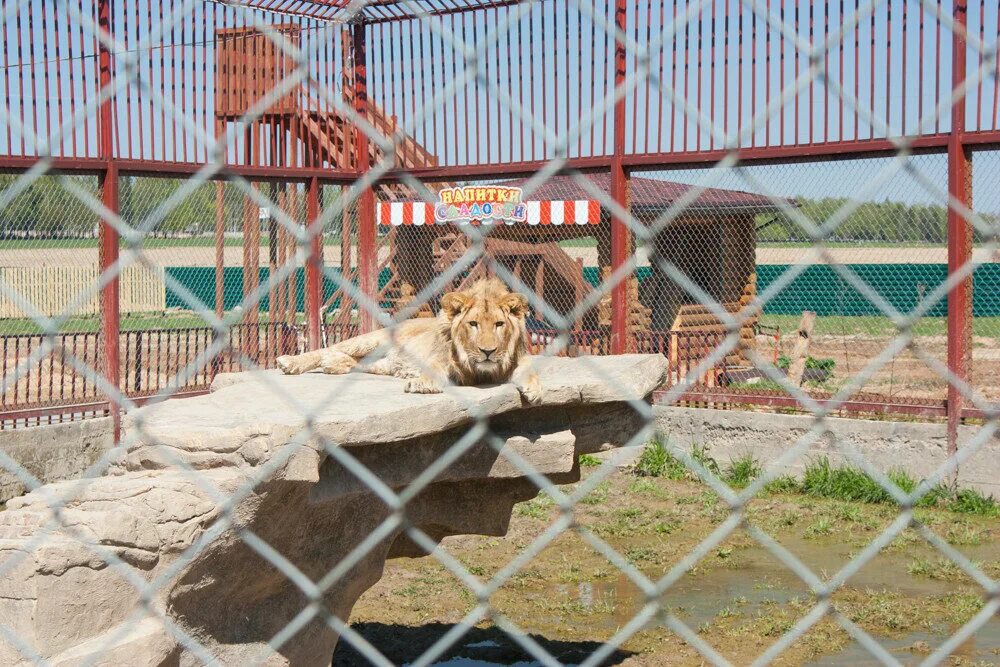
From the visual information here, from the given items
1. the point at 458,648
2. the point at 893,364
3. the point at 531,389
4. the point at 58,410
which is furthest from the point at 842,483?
the point at 893,364

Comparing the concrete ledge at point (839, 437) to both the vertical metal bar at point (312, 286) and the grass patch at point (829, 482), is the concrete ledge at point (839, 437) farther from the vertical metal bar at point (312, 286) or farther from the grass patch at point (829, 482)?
the vertical metal bar at point (312, 286)

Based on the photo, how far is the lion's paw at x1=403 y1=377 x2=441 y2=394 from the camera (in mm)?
5594

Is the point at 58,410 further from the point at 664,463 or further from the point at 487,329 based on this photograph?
the point at 664,463

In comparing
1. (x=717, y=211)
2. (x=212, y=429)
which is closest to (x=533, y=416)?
(x=212, y=429)

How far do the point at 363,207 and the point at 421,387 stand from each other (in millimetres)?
5528

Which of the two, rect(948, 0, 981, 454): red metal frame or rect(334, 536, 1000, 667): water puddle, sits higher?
rect(948, 0, 981, 454): red metal frame

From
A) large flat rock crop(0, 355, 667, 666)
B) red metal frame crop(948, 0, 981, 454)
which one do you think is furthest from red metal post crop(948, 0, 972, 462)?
large flat rock crop(0, 355, 667, 666)

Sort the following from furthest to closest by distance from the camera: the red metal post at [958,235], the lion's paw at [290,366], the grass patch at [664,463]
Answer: the grass patch at [664,463]
the red metal post at [958,235]
the lion's paw at [290,366]

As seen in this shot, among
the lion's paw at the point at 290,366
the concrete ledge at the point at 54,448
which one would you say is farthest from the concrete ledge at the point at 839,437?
the concrete ledge at the point at 54,448

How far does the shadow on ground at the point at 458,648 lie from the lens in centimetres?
651

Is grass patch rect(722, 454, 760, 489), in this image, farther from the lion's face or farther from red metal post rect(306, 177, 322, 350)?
the lion's face

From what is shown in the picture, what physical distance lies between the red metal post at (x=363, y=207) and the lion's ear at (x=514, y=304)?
5.06m

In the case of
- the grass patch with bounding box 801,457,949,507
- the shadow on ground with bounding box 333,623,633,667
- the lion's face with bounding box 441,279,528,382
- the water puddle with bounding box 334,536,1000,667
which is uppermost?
the lion's face with bounding box 441,279,528,382

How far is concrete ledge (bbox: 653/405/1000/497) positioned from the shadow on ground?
2.41 m
